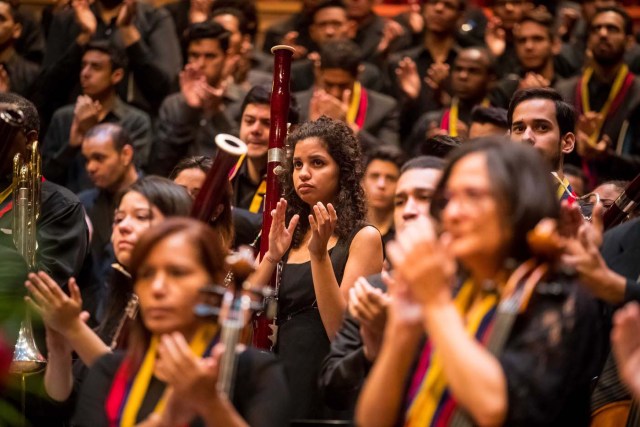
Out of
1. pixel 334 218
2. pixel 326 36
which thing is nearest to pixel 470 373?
pixel 334 218

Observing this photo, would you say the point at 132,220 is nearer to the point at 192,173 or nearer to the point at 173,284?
the point at 173,284

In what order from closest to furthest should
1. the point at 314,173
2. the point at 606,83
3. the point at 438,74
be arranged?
the point at 314,173, the point at 606,83, the point at 438,74

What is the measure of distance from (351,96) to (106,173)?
145cm

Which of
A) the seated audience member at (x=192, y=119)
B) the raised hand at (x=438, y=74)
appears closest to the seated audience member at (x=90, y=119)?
the seated audience member at (x=192, y=119)

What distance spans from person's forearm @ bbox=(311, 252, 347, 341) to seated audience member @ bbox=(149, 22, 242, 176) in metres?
2.49

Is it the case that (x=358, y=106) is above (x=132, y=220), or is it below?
below

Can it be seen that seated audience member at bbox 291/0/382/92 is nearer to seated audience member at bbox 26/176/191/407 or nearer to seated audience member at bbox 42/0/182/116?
seated audience member at bbox 42/0/182/116

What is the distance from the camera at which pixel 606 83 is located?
21.9 ft

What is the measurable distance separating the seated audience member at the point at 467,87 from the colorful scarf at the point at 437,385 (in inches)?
158

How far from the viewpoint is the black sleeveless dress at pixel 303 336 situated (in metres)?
4.09

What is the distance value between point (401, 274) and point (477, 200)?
0.80 feet

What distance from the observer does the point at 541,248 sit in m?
2.51

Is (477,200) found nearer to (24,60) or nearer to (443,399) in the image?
(443,399)

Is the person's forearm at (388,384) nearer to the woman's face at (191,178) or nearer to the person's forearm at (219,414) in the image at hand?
the person's forearm at (219,414)
